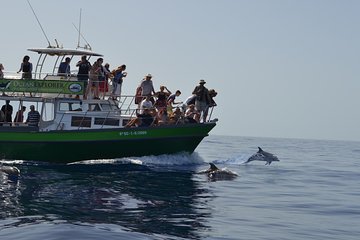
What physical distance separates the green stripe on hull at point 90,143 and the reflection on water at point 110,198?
3.67ft

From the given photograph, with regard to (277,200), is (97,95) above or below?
above

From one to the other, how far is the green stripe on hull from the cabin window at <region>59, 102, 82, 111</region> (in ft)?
5.30

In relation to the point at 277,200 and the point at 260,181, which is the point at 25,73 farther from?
the point at 277,200

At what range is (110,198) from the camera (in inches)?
699

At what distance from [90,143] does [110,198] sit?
9168 millimetres

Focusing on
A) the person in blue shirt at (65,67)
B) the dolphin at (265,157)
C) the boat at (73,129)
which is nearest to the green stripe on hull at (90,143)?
the boat at (73,129)

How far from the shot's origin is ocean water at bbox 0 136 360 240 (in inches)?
521

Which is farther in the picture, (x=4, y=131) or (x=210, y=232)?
(x=4, y=131)

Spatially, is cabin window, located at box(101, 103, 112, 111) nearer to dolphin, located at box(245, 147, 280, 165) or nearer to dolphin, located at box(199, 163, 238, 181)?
dolphin, located at box(199, 163, 238, 181)

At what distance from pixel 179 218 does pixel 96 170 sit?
1064cm

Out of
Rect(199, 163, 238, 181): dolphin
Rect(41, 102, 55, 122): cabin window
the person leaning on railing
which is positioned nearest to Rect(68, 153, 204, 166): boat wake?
Rect(41, 102, 55, 122): cabin window

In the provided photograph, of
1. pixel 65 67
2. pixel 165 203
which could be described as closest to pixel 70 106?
pixel 65 67

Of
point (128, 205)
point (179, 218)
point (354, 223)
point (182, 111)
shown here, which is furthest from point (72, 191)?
point (182, 111)

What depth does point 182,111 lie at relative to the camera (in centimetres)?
2805
